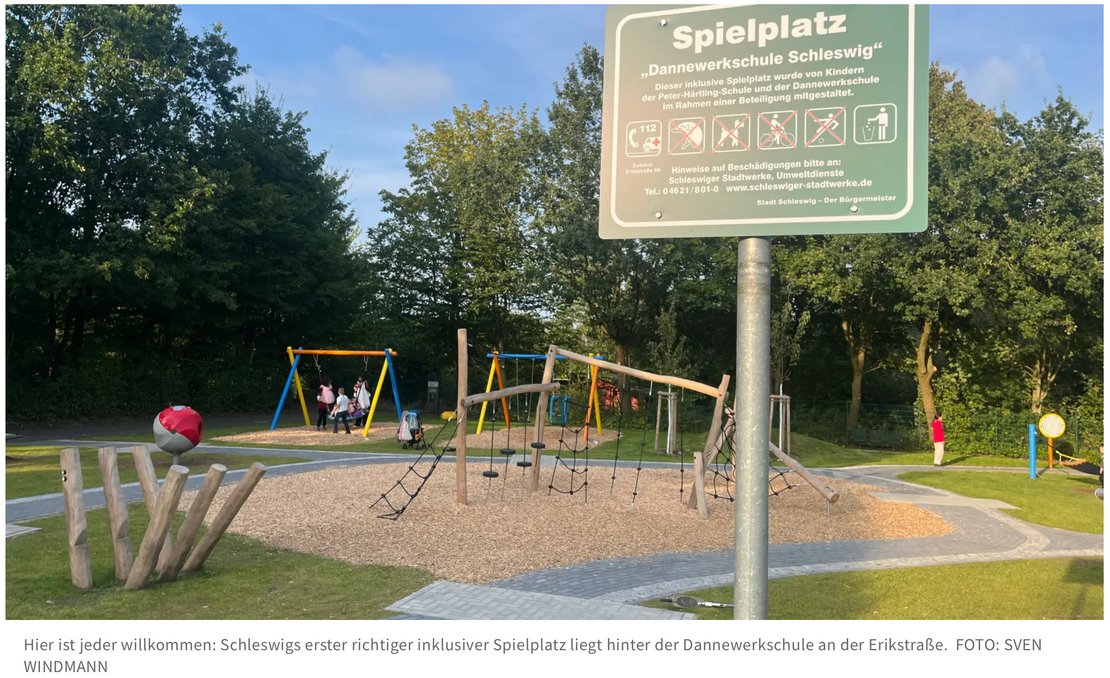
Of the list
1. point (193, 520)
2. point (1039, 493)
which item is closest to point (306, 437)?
point (193, 520)

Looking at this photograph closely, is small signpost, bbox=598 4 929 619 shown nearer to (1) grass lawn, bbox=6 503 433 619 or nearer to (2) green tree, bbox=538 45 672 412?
(1) grass lawn, bbox=6 503 433 619

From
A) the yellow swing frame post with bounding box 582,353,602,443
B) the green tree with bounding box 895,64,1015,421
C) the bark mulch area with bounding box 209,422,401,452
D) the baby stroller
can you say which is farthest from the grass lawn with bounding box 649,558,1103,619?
the green tree with bounding box 895,64,1015,421

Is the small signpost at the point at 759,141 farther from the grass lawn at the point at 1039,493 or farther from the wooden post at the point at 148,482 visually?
the grass lawn at the point at 1039,493

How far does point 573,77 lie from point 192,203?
1503cm

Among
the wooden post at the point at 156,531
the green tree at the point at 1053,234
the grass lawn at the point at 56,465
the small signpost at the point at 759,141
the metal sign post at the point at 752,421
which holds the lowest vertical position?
the grass lawn at the point at 56,465

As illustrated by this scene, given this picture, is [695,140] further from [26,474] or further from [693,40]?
[26,474]

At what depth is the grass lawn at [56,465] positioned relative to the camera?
42.6ft

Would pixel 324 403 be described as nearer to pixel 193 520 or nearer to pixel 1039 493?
pixel 193 520

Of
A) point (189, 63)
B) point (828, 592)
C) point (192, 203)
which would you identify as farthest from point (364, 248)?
point (828, 592)

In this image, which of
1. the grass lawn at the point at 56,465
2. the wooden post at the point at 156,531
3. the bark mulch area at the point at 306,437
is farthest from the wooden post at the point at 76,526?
the bark mulch area at the point at 306,437

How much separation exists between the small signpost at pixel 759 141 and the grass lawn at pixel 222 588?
13.6ft

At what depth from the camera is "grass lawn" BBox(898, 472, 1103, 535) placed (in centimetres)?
1327

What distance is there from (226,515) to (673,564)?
4384 mm

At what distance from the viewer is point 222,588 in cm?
696
